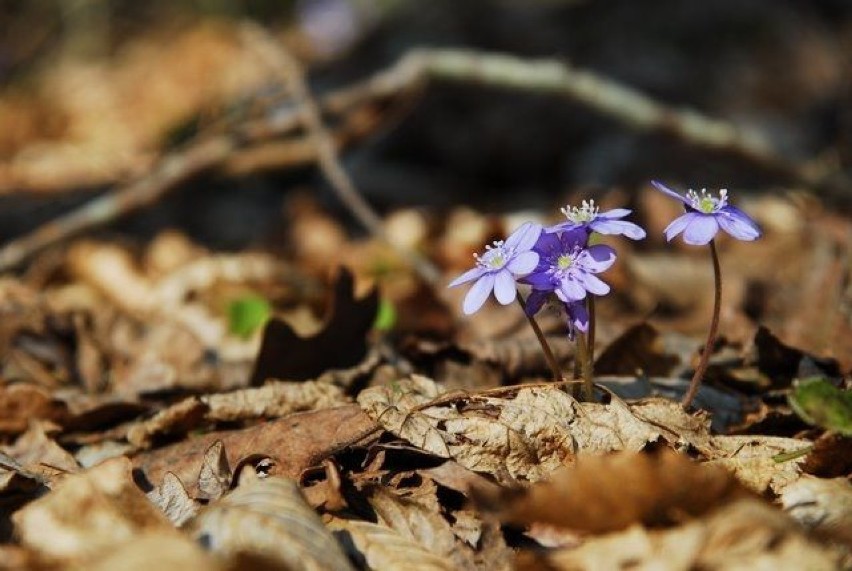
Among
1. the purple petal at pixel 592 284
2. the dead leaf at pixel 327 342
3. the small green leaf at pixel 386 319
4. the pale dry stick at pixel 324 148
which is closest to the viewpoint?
the purple petal at pixel 592 284

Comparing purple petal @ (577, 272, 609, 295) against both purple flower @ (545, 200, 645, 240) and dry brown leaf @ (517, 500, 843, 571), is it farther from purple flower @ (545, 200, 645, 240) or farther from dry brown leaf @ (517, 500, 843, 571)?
dry brown leaf @ (517, 500, 843, 571)

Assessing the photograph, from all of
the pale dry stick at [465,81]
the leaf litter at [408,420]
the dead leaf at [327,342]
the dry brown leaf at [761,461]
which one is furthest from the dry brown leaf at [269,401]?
the pale dry stick at [465,81]

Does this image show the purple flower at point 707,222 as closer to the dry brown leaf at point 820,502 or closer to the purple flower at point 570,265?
the purple flower at point 570,265

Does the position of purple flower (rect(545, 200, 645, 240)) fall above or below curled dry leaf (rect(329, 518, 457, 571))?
above

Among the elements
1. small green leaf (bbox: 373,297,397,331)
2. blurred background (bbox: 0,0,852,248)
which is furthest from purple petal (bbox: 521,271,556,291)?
blurred background (bbox: 0,0,852,248)

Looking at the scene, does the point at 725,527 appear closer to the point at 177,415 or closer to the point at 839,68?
the point at 177,415

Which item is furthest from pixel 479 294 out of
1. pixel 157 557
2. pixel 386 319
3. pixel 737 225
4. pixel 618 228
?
pixel 386 319
